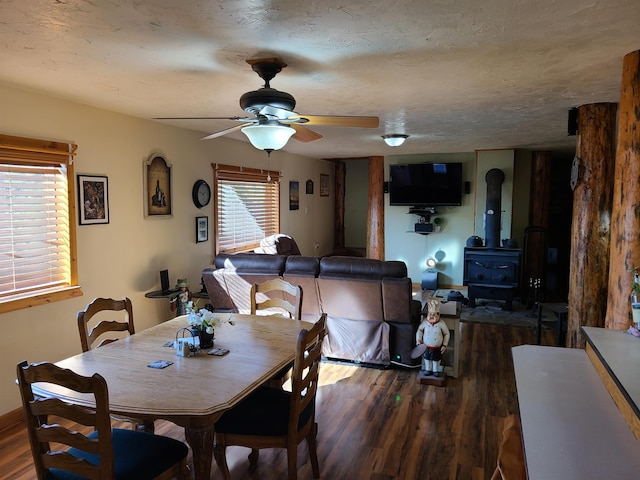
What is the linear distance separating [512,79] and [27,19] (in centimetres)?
267

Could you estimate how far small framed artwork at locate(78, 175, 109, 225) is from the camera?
3680mm

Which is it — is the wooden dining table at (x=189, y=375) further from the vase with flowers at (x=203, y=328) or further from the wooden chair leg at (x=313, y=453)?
the wooden chair leg at (x=313, y=453)

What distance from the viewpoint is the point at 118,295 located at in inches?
162

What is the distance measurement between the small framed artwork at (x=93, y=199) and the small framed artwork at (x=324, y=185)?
533 cm

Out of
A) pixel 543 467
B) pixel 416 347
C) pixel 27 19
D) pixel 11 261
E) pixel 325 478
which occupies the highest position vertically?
pixel 27 19

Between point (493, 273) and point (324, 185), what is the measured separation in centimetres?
383

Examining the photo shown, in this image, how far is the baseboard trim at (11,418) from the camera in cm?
312

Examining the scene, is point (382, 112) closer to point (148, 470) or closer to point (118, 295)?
point (118, 295)

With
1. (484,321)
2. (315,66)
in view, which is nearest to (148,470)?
(315,66)

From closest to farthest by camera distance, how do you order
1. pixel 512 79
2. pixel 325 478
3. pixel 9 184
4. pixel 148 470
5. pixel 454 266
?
pixel 148 470 < pixel 325 478 < pixel 512 79 < pixel 9 184 < pixel 454 266

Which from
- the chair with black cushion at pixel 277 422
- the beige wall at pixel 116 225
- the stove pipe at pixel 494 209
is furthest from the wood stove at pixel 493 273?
the chair with black cushion at pixel 277 422

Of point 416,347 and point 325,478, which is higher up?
point 416,347

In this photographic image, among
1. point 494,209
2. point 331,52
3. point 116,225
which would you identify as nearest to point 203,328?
point 331,52

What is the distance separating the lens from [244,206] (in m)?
6.16
